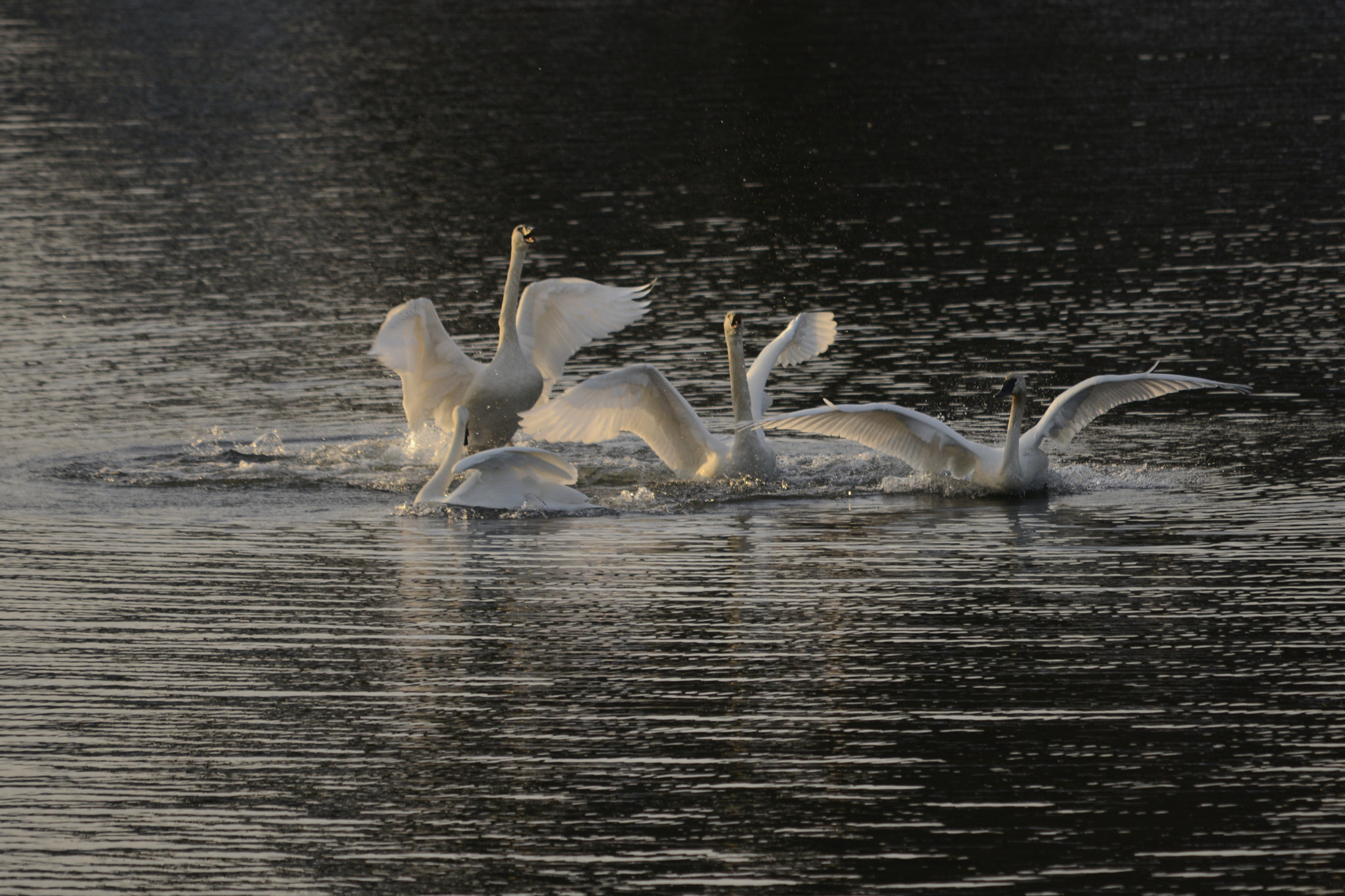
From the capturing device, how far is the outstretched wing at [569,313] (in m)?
17.7

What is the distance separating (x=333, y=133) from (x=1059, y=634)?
89.4ft

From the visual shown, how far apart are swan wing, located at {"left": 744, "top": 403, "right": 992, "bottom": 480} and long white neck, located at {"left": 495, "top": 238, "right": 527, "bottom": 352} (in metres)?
2.71

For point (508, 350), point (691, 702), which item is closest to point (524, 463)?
point (508, 350)

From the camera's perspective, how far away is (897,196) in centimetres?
2919

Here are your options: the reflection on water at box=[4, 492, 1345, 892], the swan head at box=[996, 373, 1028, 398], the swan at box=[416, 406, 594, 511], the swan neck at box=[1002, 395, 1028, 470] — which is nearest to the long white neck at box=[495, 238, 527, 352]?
the swan at box=[416, 406, 594, 511]

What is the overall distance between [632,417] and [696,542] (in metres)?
2.48

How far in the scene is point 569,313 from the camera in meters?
17.8

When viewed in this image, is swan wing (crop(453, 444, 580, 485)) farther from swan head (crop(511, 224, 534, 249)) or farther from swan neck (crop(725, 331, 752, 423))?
swan head (crop(511, 224, 534, 249))

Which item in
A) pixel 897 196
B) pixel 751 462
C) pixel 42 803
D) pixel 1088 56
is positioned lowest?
pixel 42 803

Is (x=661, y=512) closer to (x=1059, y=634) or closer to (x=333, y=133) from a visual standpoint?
(x=1059, y=634)

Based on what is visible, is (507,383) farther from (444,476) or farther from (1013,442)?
(1013,442)

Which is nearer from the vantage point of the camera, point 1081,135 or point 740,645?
point 740,645

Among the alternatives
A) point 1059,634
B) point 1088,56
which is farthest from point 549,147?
point 1059,634

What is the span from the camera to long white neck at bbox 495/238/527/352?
17266 mm
